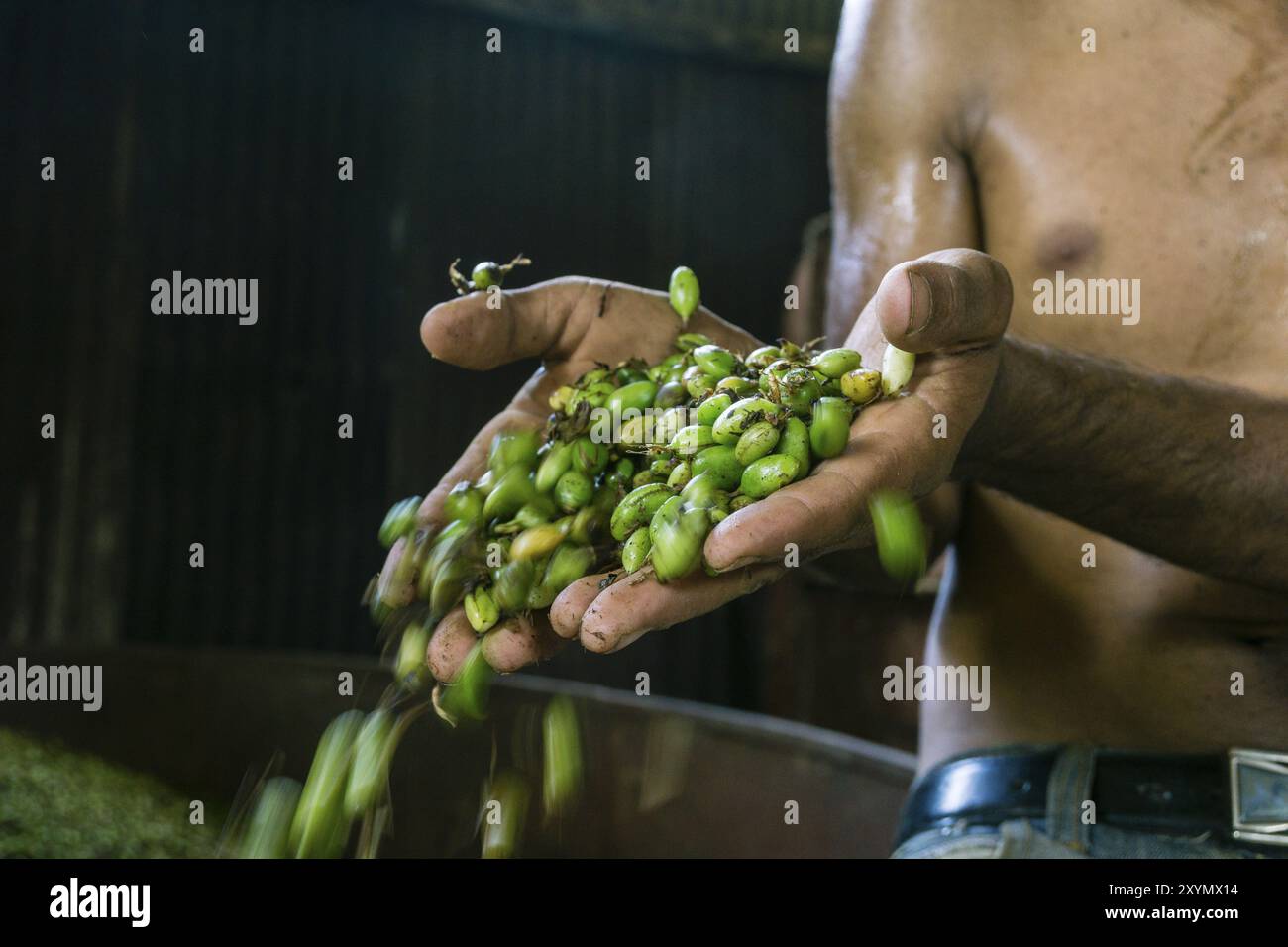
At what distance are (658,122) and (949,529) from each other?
3.60m

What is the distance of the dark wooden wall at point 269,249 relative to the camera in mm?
4070

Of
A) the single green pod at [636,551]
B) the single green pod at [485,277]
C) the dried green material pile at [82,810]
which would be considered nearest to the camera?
the single green pod at [636,551]

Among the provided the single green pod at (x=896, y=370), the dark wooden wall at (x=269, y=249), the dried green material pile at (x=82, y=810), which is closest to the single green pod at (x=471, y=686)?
the single green pod at (x=896, y=370)

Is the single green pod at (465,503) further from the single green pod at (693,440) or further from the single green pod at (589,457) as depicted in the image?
the single green pod at (693,440)

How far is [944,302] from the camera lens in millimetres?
960

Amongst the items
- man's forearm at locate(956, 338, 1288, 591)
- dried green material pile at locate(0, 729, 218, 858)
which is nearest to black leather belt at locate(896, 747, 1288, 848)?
man's forearm at locate(956, 338, 1288, 591)

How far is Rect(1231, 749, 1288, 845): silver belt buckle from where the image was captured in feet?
4.10

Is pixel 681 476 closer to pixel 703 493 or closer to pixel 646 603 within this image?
pixel 703 493

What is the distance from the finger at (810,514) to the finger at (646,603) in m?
0.04

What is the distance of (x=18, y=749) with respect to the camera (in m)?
2.26

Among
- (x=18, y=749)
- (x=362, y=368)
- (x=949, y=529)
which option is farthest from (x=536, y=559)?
(x=362, y=368)

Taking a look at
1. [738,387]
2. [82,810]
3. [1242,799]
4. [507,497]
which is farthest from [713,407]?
[82,810]
